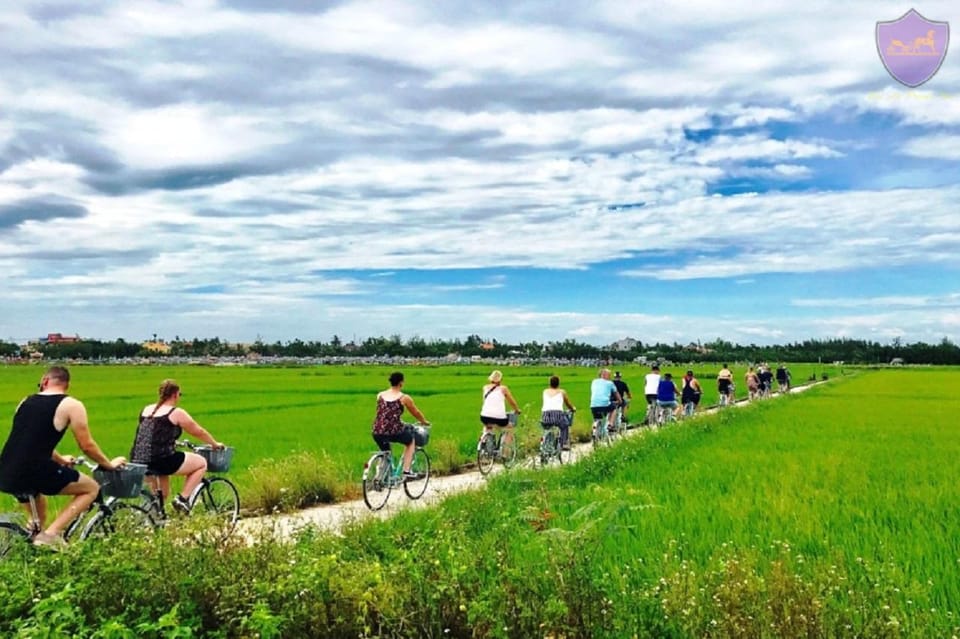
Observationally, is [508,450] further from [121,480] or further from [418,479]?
[121,480]

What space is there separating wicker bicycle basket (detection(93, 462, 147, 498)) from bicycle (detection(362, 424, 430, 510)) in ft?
12.1

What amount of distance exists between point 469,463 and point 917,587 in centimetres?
1164

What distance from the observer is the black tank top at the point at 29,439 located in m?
7.11

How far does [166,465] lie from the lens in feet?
29.5

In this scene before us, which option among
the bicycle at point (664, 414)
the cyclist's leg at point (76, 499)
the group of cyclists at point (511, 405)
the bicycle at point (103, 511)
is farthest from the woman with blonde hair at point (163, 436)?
the bicycle at point (664, 414)

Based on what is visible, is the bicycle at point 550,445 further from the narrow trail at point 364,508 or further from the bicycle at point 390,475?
the bicycle at point 390,475

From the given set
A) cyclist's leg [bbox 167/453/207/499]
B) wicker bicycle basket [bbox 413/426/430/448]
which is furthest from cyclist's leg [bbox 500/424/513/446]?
cyclist's leg [bbox 167/453/207/499]

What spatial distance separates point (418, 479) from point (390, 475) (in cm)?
94

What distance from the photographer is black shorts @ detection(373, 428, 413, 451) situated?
11.9 metres

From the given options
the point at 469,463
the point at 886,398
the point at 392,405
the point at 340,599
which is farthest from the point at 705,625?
the point at 886,398

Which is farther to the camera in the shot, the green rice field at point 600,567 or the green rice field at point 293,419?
the green rice field at point 293,419

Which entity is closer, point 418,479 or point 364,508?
point 364,508

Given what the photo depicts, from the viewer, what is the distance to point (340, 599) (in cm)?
544

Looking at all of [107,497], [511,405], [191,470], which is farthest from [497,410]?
[107,497]
